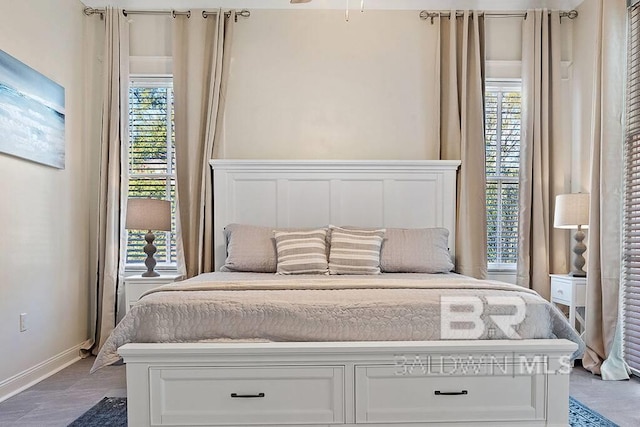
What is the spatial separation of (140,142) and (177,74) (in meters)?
0.67

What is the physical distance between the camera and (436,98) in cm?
387

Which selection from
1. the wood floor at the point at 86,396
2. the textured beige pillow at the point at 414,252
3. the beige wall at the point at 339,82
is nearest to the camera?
the wood floor at the point at 86,396

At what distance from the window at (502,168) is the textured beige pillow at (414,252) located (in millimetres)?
823

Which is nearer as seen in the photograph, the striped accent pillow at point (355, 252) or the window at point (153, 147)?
the striped accent pillow at point (355, 252)

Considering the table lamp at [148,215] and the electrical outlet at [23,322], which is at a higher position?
the table lamp at [148,215]

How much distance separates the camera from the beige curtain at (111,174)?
3.69 m

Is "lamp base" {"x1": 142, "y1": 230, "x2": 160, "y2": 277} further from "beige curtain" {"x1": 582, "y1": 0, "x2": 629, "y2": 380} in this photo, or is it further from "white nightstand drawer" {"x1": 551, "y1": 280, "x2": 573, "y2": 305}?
"beige curtain" {"x1": 582, "y1": 0, "x2": 629, "y2": 380}

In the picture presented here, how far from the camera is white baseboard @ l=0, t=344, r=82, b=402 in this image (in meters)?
2.78

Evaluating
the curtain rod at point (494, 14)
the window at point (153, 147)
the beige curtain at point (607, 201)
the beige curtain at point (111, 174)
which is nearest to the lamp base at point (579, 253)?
the beige curtain at point (607, 201)

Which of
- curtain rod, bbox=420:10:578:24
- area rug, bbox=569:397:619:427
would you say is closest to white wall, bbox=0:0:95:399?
curtain rod, bbox=420:10:578:24

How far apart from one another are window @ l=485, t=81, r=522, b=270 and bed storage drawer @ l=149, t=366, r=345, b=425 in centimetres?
239

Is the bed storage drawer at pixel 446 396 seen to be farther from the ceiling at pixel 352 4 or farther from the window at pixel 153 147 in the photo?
the ceiling at pixel 352 4

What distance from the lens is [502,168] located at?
3988mm

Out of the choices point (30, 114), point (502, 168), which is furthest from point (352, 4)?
point (30, 114)
